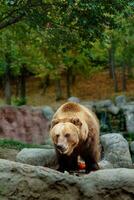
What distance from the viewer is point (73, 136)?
933cm

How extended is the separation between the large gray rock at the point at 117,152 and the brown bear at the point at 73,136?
1.96 m

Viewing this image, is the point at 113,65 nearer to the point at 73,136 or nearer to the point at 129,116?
the point at 129,116

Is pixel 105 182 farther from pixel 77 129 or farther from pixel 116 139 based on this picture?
pixel 116 139

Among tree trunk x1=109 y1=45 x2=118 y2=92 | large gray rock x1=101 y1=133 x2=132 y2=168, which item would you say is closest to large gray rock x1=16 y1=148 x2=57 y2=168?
large gray rock x1=101 y1=133 x2=132 y2=168

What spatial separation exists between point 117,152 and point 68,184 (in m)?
6.67

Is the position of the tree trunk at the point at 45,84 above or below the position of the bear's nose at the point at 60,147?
above

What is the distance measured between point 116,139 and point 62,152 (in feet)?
11.8

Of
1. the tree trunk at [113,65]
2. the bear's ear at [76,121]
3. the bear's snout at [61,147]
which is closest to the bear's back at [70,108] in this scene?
the bear's ear at [76,121]

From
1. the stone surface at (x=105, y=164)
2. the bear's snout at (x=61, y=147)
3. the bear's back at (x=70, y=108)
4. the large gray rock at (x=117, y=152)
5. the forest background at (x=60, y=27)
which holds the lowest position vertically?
the stone surface at (x=105, y=164)

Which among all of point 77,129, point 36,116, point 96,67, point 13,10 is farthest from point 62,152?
point 96,67

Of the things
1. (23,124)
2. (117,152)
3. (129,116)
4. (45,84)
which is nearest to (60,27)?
(117,152)

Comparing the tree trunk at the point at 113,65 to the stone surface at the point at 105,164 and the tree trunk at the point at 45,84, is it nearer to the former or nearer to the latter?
the tree trunk at the point at 45,84

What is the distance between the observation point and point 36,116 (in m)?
25.4

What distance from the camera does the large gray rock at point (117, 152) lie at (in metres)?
12.5
